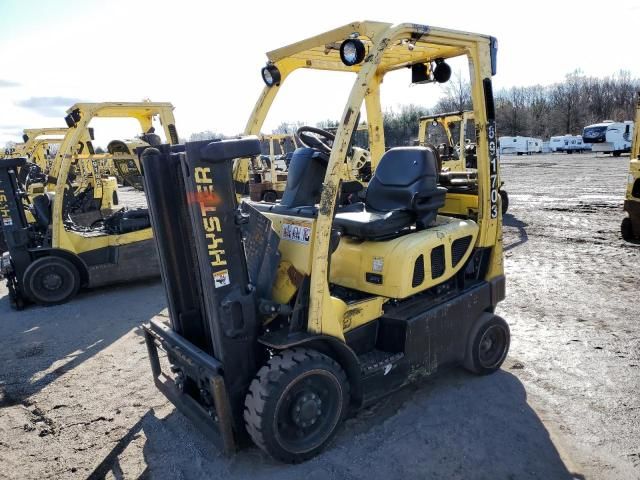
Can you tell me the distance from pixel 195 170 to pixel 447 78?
2494mm

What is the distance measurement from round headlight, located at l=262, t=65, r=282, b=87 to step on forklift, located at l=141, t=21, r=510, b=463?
0.01 m

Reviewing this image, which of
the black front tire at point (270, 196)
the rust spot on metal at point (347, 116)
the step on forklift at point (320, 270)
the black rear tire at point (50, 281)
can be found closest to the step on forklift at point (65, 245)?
the black rear tire at point (50, 281)

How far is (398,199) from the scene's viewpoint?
398cm

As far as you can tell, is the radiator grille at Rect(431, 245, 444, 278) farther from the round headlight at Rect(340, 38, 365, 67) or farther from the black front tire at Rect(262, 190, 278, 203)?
the black front tire at Rect(262, 190, 278, 203)

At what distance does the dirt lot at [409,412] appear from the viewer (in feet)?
10.2

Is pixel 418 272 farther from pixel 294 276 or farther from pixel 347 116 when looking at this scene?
pixel 347 116

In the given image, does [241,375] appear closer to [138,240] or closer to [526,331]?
[526,331]

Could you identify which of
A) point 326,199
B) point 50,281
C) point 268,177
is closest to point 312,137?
point 326,199

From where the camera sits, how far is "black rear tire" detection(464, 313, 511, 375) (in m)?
4.07

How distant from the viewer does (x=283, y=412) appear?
2949mm

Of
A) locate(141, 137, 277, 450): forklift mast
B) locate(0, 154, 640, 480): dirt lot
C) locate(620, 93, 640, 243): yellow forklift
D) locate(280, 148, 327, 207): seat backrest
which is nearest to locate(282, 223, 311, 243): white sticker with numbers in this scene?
locate(141, 137, 277, 450): forklift mast

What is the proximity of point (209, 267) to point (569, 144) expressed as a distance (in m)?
45.5

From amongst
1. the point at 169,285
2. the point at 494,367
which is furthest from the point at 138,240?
the point at 494,367

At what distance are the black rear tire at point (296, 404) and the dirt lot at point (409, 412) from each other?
170 mm
